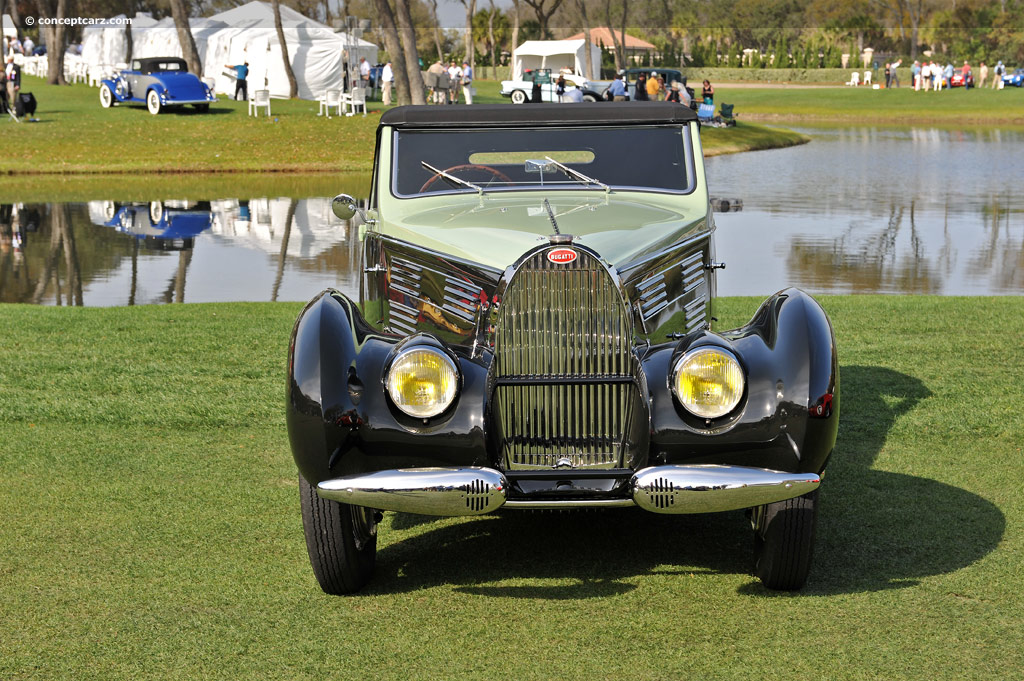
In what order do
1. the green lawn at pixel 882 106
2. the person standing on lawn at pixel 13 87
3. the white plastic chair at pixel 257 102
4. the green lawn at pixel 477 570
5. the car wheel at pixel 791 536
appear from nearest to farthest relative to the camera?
the green lawn at pixel 477 570, the car wheel at pixel 791 536, the person standing on lawn at pixel 13 87, the white plastic chair at pixel 257 102, the green lawn at pixel 882 106

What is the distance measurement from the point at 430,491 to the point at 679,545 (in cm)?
148

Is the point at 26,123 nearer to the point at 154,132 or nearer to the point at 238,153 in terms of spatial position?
the point at 154,132

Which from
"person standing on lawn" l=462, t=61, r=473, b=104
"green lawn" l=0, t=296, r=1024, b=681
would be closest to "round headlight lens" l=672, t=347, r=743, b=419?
"green lawn" l=0, t=296, r=1024, b=681

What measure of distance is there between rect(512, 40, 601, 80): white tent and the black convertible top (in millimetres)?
53583

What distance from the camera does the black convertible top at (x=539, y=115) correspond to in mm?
5734

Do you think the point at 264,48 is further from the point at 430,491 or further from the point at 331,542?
the point at 430,491

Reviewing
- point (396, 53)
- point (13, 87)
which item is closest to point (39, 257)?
point (396, 53)

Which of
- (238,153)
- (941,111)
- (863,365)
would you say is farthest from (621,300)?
(941,111)

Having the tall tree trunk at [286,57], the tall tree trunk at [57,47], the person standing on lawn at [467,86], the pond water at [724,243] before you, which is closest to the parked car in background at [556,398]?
the pond water at [724,243]

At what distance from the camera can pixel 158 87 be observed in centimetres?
Result: 3434

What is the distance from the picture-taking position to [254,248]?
598 inches

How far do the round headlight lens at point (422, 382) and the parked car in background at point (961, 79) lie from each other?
68.8 m

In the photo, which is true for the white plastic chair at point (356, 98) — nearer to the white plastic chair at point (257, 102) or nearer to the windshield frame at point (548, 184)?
the white plastic chair at point (257, 102)

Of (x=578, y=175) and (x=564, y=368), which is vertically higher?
(x=578, y=175)
